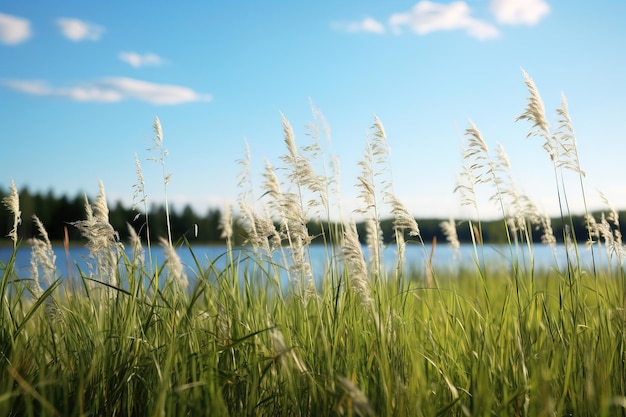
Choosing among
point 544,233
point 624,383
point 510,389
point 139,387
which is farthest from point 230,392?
→ point 544,233

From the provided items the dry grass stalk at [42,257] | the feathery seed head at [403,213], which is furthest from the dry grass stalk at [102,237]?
Result: the feathery seed head at [403,213]

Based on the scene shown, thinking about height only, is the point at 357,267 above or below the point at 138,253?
below

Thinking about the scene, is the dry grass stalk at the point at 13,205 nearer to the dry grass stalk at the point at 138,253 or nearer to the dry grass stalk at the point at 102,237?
the dry grass stalk at the point at 102,237

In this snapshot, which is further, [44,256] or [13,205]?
[44,256]

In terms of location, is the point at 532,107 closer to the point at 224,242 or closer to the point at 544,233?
the point at 544,233

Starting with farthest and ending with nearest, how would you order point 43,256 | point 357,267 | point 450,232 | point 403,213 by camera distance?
point 450,232 → point 43,256 → point 403,213 → point 357,267

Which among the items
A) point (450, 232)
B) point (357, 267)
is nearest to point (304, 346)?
point (357, 267)

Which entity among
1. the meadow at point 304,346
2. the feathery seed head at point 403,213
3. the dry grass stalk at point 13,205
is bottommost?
the meadow at point 304,346

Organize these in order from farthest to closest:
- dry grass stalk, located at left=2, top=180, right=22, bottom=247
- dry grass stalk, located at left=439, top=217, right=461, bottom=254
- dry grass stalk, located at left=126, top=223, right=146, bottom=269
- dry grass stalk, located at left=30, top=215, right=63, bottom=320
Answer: dry grass stalk, located at left=439, top=217, right=461, bottom=254
dry grass stalk, located at left=30, top=215, right=63, bottom=320
dry grass stalk, located at left=2, top=180, right=22, bottom=247
dry grass stalk, located at left=126, top=223, right=146, bottom=269

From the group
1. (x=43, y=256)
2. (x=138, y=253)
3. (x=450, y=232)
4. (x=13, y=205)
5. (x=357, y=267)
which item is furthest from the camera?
(x=450, y=232)

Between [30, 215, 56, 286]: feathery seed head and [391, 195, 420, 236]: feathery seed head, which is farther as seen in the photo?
[30, 215, 56, 286]: feathery seed head

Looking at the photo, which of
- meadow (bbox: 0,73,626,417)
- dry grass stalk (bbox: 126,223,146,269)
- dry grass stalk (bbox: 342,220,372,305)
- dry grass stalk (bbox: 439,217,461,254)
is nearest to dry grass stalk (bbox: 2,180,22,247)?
meadow (bbox: 0,73,626,417)

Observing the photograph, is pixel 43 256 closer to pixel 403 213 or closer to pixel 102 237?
pixel 102 237

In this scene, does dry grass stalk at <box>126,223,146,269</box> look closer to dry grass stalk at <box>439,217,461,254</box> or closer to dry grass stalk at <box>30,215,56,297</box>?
dry grass stalk at <box>30,215,56,297</box>
